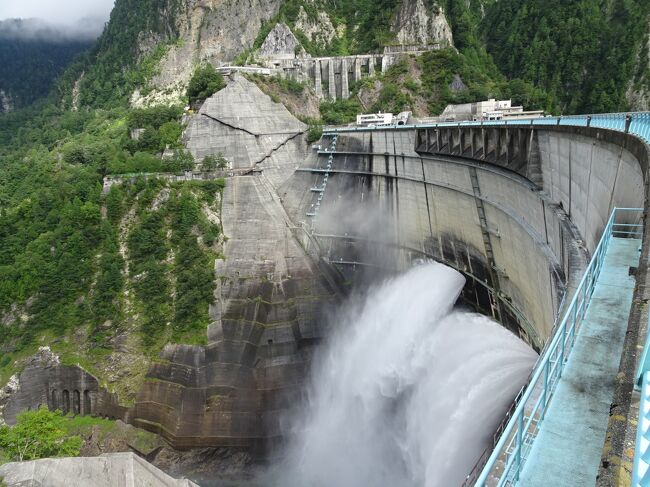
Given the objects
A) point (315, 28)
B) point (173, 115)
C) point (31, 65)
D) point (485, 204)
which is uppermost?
point (31, 65)

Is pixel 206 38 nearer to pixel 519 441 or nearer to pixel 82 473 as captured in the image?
pixel 82 473

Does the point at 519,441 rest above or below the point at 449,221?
above

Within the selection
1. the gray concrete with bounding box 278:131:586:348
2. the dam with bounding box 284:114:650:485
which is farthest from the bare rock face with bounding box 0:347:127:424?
the dam with bounding box 284:114:650:485

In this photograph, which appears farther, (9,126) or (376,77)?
(9,126)

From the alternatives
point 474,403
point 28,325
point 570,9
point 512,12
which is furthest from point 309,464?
point 512,12

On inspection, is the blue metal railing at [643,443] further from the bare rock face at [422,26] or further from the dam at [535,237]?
the bare rock face at [422,26]

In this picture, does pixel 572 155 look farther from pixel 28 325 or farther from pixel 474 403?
pixel 28 325

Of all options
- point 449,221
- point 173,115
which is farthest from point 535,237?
point 173,115

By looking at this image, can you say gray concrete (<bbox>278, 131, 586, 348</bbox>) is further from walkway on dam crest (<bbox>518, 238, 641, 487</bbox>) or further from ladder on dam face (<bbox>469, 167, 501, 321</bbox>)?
walkway on dam crest (<bbox>518, 238, 641, 487</bbox>)
